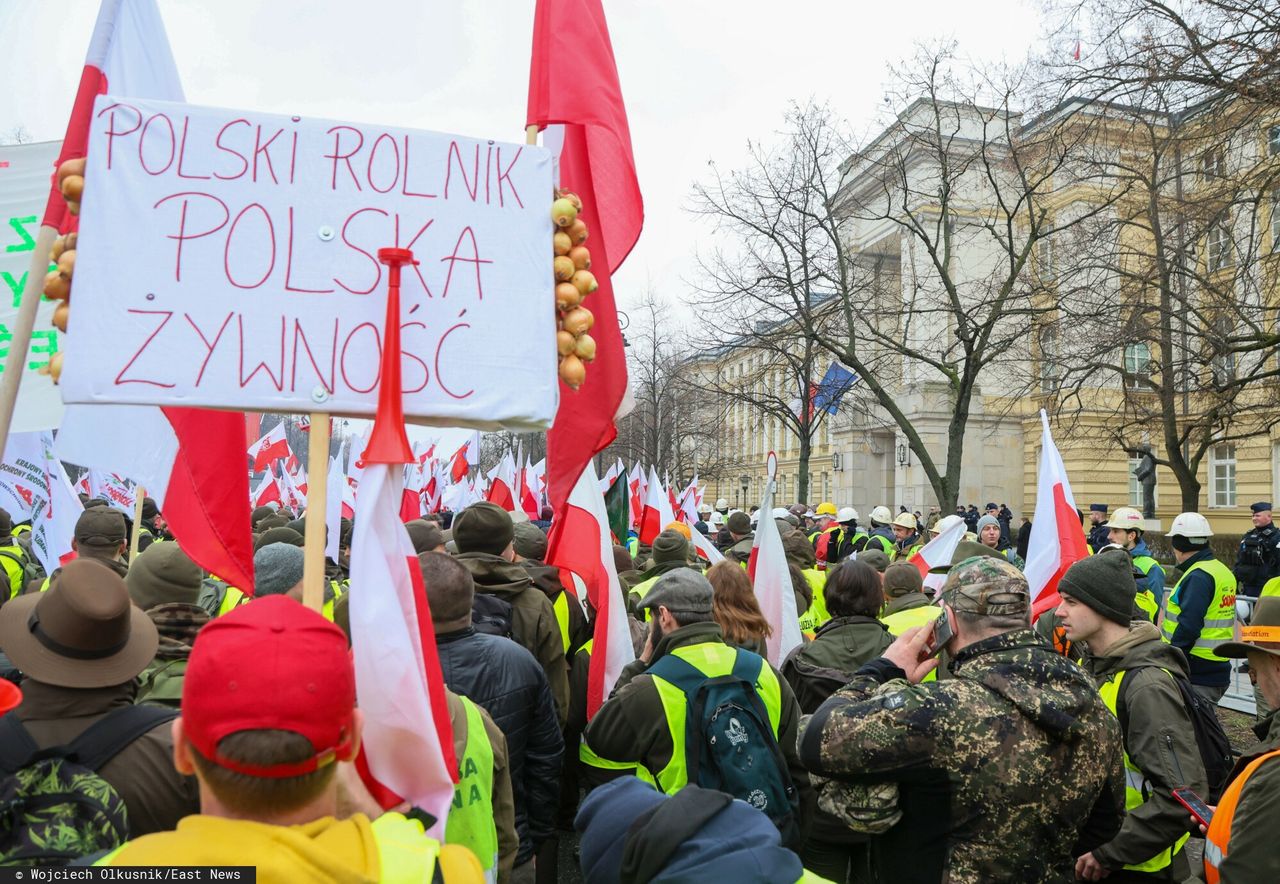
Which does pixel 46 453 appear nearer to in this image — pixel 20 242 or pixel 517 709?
pixel 20 242

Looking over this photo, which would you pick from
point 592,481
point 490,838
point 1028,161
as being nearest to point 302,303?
point 490,838

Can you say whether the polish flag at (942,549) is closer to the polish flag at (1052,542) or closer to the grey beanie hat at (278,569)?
the polish flag at (1052,542)

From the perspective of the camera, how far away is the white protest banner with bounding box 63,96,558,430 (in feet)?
7.50


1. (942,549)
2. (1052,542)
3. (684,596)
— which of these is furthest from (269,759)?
(942,549)

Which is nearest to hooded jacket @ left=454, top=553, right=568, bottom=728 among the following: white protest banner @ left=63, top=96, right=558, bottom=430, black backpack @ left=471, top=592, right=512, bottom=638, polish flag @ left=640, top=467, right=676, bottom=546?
black backpack @ left=471, top=592, right=512, bottom=638

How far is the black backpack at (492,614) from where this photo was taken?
4.41m

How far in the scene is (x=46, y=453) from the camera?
7.23 metres

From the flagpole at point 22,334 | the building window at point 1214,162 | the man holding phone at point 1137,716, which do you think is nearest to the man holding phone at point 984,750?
the man holding phone at point 1137,716

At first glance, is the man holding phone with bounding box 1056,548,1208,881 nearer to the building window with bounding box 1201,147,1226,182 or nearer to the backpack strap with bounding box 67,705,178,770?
the backpack strap with bounding box 67,705,178,770

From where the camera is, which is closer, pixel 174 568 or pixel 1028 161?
pixel 174 568

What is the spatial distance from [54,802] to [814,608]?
5.65 meters

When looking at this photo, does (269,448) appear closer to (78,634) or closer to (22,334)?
(22,334)

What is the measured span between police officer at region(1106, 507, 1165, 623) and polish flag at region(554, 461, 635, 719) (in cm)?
399

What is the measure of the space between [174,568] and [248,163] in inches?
75.5
